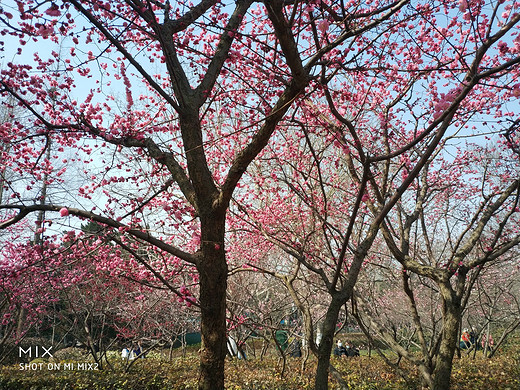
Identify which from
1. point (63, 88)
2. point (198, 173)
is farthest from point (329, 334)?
point (63, 88)

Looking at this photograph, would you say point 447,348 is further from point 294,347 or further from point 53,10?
point 294,347

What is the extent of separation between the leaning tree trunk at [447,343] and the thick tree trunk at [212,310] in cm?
236

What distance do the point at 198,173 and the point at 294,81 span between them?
983mm

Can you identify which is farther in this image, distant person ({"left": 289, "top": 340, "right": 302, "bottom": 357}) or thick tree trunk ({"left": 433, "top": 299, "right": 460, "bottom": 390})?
distant person ({"left": 289, "top": 340, "right": 302, "bottom": 357})

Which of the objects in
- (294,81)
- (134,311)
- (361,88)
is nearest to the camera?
(294,81)

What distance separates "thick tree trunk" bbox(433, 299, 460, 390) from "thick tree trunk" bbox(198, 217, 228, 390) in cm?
236

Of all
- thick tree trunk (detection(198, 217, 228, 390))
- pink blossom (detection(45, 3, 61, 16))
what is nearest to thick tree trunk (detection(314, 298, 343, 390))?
thick tree trunk (detection(198, 217, 228, 390))

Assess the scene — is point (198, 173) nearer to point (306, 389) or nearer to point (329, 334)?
point (329, 334)

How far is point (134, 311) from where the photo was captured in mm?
8852

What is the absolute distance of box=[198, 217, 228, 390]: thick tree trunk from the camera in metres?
2.52

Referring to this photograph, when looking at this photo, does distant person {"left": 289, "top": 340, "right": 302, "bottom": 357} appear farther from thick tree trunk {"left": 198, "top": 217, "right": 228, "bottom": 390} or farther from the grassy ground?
thick tree trunk {"left": 198, "top": 217, "right": 228, "bottom": 390}

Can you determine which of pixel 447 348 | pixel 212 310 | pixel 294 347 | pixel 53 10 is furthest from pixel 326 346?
pixel 294 347

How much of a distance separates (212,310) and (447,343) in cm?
257

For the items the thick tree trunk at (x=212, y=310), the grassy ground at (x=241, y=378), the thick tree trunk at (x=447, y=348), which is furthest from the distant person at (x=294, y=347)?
the thick tree trunk at (x=212, y=310)
